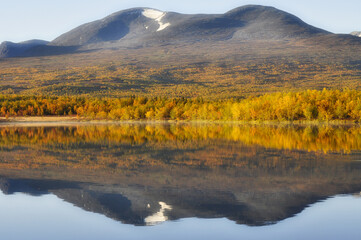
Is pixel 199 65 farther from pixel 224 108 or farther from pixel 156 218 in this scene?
pixel 156 218

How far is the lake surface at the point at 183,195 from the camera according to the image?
9133 millimetres

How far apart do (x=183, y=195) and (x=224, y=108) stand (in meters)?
47.3

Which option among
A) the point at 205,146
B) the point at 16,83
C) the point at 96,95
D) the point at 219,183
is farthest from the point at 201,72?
the point at 219,183

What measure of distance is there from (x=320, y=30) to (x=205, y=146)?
180172 mm

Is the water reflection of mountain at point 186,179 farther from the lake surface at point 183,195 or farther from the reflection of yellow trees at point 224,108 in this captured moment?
the reflection of yellow trees at point 224,108

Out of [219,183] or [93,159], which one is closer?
[219,183]

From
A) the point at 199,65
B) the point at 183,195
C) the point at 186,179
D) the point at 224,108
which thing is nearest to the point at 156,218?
the point at 183,195

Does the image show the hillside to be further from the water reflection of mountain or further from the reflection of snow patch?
the reflection of snow patch

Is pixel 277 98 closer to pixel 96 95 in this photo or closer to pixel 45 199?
pixel 45 199

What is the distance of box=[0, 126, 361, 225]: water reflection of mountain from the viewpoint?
10508 mm

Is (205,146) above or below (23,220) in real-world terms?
below

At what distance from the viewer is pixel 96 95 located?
344 ft

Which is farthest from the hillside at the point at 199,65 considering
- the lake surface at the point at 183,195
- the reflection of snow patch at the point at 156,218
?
the reflection of snow patch at the point at 156,218

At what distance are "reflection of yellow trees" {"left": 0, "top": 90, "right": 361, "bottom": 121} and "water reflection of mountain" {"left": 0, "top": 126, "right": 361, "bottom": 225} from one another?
27.9 m
